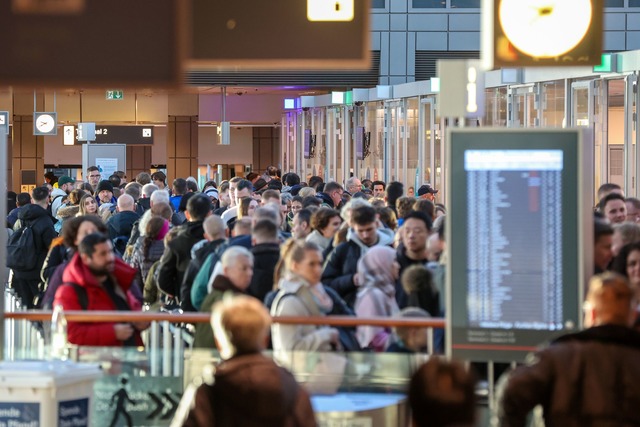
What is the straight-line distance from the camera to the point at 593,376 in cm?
557

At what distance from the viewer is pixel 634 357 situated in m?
5.59

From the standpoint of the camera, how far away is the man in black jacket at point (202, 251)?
1044 centimetres

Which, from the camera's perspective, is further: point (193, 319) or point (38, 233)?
point (38, 233)

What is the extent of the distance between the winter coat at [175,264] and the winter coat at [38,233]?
3442 millimetres

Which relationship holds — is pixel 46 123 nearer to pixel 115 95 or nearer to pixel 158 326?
pixel 115 95

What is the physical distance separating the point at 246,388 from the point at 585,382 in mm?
1329

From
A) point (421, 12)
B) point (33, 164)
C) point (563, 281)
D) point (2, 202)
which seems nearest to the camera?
point (563, 281)

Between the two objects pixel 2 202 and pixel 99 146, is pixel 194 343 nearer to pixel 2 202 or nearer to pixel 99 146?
pixel 2 202

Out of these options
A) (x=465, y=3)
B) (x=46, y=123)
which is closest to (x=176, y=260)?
(x=46, y=123)

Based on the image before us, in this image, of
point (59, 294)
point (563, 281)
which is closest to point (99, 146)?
point (59, 294)

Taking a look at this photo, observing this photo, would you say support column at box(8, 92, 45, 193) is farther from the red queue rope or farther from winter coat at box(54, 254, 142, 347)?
the red queue rope

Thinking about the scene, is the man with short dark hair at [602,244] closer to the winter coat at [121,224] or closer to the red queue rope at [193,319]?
the red queue rope at [193,319]

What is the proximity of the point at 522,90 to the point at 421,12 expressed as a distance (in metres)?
20.2

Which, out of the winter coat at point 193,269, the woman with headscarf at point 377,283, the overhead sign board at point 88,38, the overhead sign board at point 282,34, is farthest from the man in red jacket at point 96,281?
the overhead sign board at point 88,38
